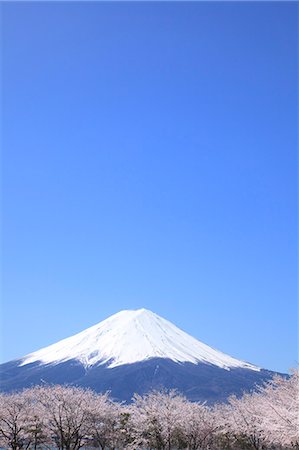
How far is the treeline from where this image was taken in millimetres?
33188

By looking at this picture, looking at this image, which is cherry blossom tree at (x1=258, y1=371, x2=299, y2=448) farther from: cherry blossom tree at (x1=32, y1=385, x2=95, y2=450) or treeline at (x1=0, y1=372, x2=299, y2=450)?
cherry blossom tree at (x1=32, y1=385, x2=95, y2=450)

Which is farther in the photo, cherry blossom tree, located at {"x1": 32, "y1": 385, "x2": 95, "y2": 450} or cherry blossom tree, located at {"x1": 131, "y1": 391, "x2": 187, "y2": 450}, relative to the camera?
cherry blossom tree, located at {"x1": 131, "y1": 391, "x2": 187, "y2": 450}

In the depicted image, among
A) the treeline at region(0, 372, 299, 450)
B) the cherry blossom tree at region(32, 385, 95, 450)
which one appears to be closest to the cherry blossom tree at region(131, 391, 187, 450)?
the treeline at region(0, 372, 299, 450)

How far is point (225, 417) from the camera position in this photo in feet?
141

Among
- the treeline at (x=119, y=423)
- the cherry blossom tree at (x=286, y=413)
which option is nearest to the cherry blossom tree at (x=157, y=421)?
the treeline at (x=119, y=423)

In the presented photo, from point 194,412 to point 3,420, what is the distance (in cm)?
1484

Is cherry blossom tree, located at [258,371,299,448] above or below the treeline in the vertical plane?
above

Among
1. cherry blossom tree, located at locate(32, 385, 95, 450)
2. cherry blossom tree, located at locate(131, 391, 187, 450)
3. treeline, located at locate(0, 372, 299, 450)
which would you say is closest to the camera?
cherry blossom tree, located at locate(32, 385, 95, 450)

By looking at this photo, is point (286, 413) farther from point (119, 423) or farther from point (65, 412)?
point (119, 423)

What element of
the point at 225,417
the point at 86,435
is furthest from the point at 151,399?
the point at 225,417

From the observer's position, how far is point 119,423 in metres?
40.6

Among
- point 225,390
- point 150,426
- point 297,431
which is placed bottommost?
point 225,390

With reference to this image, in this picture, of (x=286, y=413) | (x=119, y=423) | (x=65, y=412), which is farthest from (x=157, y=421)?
(x=286, y=413)

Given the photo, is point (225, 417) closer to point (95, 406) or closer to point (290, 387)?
point (95, 406)
